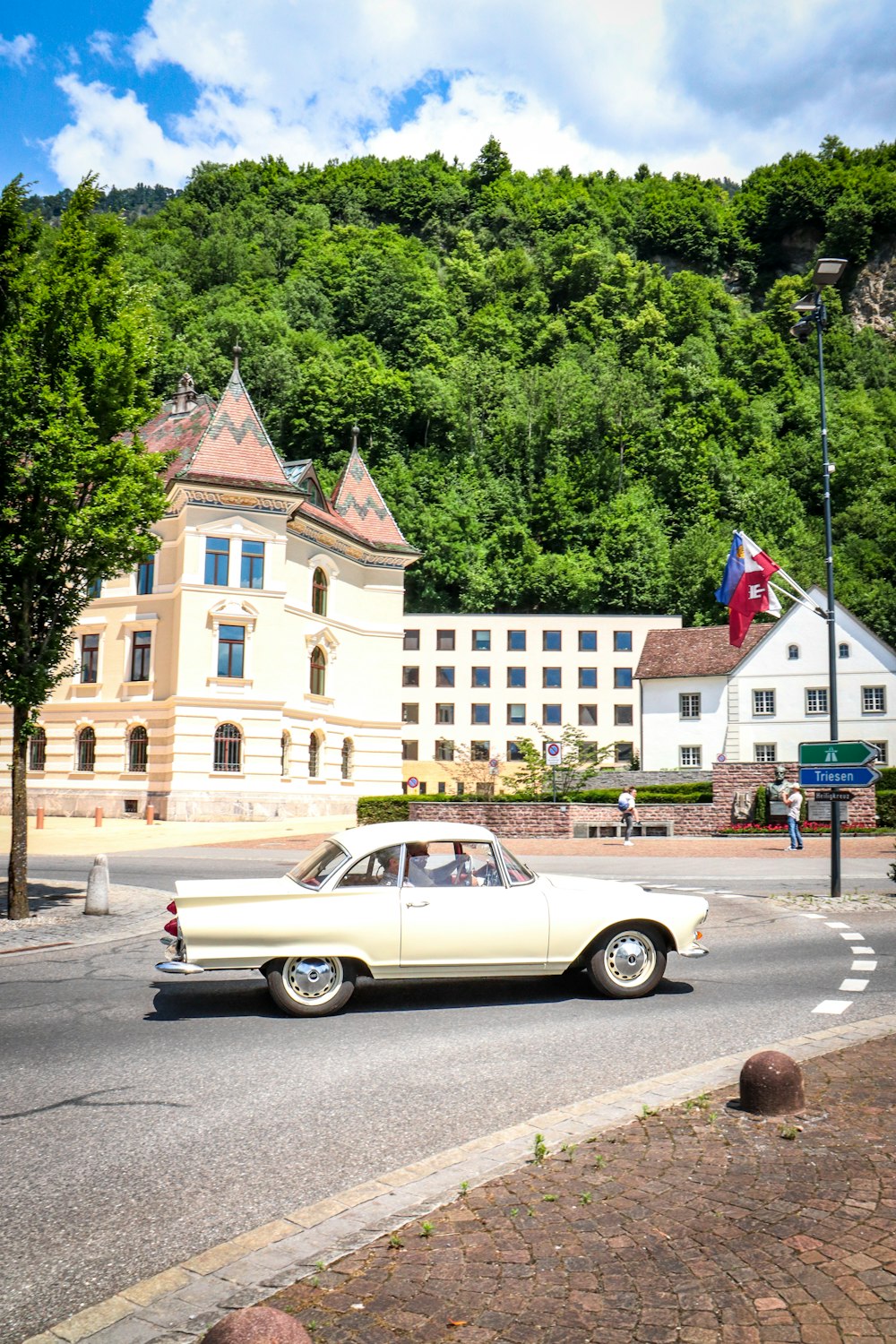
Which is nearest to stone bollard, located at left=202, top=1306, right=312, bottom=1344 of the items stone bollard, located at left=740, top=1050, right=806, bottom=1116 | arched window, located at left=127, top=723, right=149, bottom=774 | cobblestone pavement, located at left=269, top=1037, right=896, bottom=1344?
cobblestone pavement, located at left=269, top=1037, right=896, bottom=1344

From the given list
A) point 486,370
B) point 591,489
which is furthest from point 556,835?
point 486,370

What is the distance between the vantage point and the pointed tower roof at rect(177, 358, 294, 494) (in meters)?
44.0

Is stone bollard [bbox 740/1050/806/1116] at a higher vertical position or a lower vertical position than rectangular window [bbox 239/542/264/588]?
lower

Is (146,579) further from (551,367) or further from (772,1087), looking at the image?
(551,367)

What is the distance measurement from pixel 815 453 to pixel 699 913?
86.5 metres

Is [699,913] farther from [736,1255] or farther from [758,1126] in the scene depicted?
[736,1255]

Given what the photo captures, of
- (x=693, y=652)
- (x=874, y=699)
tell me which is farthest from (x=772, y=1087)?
(x=693, y=652)

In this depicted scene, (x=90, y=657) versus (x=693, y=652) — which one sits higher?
(x=693, y=652)

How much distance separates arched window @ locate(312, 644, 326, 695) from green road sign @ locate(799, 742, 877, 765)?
34.1 m

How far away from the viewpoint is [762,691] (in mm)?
55906

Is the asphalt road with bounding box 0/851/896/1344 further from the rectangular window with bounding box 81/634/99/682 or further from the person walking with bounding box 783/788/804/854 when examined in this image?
the rectangular window with bounding box 81/634/99/682

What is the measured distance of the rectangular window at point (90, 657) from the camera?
46688 mm

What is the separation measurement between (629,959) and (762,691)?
49.0m

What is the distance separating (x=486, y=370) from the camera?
293 feet
